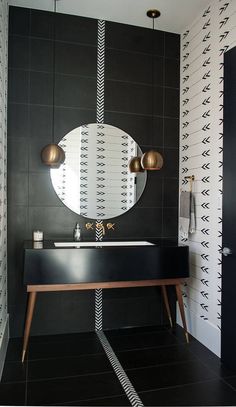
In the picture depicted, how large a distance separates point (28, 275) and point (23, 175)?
3.09 feet

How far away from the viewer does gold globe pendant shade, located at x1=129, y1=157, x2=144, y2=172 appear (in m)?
3.12

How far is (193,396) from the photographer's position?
6.64 ft

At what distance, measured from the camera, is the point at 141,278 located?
2.64 meters

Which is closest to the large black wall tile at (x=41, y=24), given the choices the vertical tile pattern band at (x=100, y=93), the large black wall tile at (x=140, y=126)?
the vertical tile pattern band at (x=100, y=93)

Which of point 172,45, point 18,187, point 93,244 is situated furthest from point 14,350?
point 172,45

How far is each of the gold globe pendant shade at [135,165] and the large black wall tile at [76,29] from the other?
1142mm

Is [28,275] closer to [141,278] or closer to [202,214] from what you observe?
[141,278]

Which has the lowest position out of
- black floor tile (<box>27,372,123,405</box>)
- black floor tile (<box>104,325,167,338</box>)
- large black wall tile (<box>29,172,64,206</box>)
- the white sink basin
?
black floor tile (<box>104,325,167,338</box>)

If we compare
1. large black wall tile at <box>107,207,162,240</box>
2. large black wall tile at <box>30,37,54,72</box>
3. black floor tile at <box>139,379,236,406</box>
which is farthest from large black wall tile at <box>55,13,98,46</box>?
black floor tile at <box>139,379,236,406</box>

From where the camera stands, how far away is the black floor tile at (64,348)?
2.58m

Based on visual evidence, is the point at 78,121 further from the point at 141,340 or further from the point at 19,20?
the point at 141,340

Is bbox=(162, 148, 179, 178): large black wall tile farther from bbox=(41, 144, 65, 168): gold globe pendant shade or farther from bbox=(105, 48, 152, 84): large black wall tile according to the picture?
bbox=(41, 144, 65, 168): gold globe pendant shade

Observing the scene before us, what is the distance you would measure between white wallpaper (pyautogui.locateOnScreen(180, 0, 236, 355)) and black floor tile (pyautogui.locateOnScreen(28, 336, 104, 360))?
92 centimetres

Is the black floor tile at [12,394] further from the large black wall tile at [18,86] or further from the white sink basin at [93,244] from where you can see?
the large black wall tile at [18,86]
